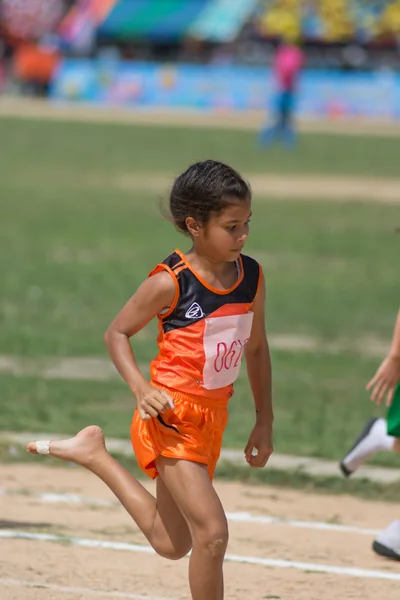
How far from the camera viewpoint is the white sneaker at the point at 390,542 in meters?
5.74

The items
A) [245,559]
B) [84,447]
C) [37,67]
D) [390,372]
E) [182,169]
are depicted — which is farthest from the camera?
[37,67]

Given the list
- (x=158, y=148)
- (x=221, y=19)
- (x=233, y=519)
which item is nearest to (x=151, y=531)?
(x=233, y=519)

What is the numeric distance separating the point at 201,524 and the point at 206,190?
3.81 feet

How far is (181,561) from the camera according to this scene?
18.7ft

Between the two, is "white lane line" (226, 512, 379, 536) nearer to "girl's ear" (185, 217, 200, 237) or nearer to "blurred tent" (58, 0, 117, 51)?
"girl's ear" (185, 217, 200, 237)

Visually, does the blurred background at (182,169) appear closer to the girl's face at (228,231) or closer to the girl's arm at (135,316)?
the girl's face at (228,231)

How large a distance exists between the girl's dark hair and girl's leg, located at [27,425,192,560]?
0.93 metres

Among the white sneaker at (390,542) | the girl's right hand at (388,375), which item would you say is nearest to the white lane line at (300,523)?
the white sneaker at (390,542)

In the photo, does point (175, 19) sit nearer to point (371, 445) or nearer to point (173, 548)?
point (371, 445)

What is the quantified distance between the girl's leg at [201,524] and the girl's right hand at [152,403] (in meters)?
0.23

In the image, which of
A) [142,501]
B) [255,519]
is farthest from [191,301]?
[255,519]

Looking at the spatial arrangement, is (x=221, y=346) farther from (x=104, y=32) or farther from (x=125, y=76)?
(x=104, y=32)

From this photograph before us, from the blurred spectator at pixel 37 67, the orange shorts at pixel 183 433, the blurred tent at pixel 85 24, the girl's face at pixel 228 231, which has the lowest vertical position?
the orange shorts at pixel 183 433

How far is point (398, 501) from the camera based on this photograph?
6.88 metres
